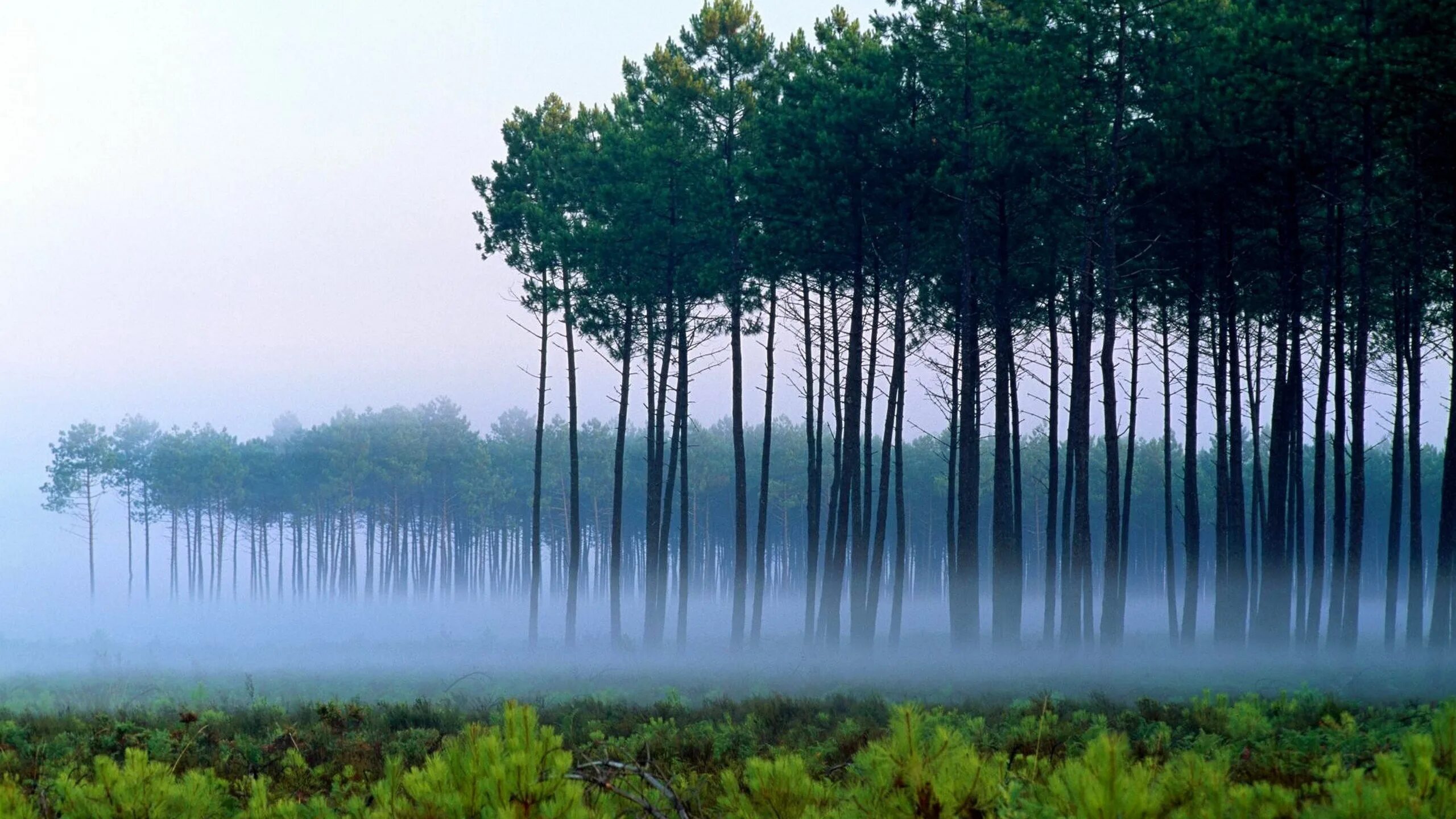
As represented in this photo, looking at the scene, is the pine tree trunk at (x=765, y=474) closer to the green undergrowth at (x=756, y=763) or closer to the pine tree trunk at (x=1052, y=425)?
the pine tree trunk at (x=1052, y=425)

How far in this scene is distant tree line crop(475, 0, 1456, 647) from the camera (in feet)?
66.8

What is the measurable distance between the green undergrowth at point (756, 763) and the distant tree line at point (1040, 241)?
12.0 meters

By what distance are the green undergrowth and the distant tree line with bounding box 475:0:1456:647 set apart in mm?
11991

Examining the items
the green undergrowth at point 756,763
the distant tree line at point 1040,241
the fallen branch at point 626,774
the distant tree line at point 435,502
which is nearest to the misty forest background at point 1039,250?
the distant tree line at point 1040,241

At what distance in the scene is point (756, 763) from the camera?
135 inches

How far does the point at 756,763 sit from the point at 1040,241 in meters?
23.0

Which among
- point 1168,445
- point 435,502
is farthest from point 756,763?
point 435,502

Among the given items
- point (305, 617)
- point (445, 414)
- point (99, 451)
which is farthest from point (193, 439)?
point (305, 617)

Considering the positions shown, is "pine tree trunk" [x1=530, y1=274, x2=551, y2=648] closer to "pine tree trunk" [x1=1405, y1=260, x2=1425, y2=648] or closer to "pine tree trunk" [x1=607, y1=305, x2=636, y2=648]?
"pine tree trunk" [x1=607, y1=305, x2=636, y2=648]

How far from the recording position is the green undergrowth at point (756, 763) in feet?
9.07

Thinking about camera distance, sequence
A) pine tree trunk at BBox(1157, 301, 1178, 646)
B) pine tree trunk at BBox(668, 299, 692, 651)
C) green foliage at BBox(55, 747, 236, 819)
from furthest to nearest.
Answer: pine tree trunk at BBox(668, 299, 692, 651) → pine tree trunk at BBox(1157, 301, 1178, 646) → green foliage at BBox(55, 747, 236, 819)

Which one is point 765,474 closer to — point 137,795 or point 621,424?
point 621,424

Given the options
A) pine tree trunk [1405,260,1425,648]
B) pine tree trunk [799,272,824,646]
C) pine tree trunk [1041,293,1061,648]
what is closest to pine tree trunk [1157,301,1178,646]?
pine tree trunk [1041,293,1061,648]

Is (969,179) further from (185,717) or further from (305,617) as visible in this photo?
(305,617)
